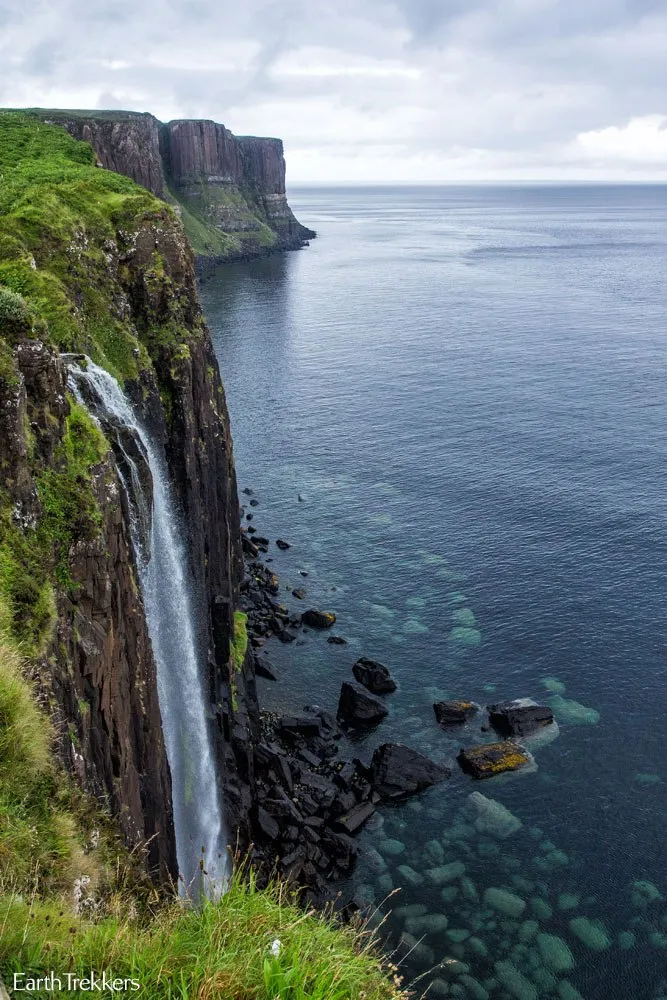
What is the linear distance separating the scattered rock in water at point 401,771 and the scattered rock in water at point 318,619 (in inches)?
572

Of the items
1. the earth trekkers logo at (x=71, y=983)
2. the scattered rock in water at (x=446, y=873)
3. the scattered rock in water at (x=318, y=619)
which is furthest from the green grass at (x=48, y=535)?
the scattered rock in water at (x=318, y=619)

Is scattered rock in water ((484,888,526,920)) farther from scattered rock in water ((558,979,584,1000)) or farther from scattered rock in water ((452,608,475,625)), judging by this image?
scattered rock in water ((452,608,475,625))

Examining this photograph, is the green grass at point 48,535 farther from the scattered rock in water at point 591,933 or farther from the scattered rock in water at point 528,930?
the scattered rock in water at point 591,933

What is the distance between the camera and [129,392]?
3506cm

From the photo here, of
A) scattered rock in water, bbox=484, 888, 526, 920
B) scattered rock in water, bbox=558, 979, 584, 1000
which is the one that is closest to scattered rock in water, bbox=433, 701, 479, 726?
scattered rock in water, bbox=484, 888, 526, 920

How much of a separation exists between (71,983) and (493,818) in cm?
3704

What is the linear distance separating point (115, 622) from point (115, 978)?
52.7 ft

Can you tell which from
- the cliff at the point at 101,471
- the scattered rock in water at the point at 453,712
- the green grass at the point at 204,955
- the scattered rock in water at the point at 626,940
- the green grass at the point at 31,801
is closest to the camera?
the green grass at the point at 204,955

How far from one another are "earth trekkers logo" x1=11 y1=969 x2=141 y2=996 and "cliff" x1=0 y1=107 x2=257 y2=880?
8907 mm

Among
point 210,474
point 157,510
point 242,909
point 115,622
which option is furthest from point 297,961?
point 210,474

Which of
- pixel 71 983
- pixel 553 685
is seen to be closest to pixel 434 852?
pixel 553 685

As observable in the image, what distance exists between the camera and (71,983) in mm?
9539

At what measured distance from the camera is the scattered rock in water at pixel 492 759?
46.0 metres

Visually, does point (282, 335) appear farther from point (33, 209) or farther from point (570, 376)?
point (33, 209)
